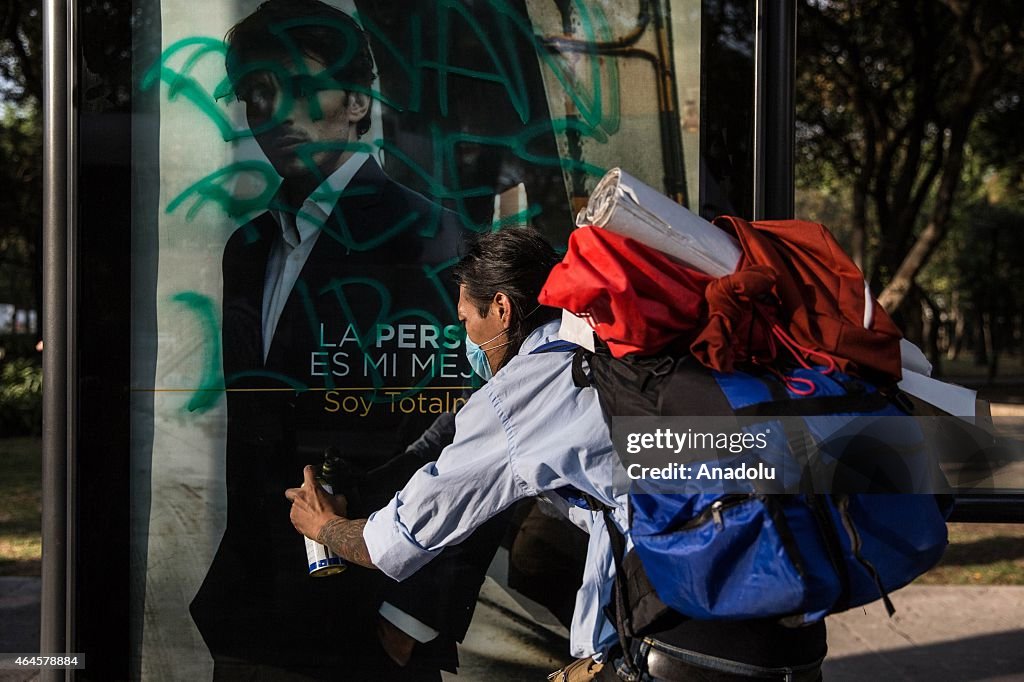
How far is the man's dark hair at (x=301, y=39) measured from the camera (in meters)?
3.07

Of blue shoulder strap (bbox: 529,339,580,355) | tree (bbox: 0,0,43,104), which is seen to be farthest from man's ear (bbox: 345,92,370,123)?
tree (bbox: 0,0,43,104)

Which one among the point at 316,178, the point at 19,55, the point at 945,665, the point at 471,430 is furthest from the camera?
the point at 19,55

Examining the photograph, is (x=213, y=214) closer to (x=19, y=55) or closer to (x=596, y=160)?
(x=596, y=160)

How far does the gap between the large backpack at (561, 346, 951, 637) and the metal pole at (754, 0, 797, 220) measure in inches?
52.7

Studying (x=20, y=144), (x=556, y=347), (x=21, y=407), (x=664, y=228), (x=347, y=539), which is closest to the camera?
(x=664, y=228)

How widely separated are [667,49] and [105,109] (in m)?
1.71

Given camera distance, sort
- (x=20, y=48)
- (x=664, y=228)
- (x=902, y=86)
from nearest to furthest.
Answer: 1. (x=664, y=228)
2. (x=20, y=48)
3. (x=902, y=86)

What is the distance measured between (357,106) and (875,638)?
371 centimetres

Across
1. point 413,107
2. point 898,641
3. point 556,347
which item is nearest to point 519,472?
point 556,347

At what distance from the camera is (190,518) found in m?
3.13

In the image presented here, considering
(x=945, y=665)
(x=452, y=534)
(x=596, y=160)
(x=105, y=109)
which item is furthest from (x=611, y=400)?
(x=945, y=665)

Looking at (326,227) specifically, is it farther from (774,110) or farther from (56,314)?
(774,110)

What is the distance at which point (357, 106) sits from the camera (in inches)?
123

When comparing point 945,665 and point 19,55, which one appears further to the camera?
point 19,55
